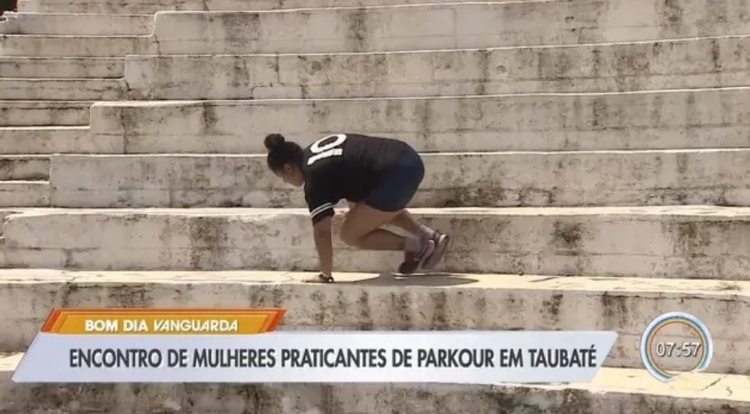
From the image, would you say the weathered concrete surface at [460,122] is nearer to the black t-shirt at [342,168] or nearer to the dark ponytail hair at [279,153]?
the black t-shirt at [342,168]

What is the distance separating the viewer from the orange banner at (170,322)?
14.0 feet

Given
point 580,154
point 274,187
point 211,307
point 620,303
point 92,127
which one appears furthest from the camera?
point 92,127

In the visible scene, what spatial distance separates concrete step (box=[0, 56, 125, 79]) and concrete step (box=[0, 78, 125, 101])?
126 mm

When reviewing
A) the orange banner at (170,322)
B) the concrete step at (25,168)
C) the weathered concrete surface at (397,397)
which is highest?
the concrete step at (25,168)

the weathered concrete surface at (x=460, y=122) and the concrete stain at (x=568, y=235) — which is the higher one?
the weathered concrete surface at (x=460, y=122)

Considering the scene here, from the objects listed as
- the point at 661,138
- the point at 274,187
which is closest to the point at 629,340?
the point at 661,138

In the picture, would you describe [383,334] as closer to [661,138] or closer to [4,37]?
[661,138]

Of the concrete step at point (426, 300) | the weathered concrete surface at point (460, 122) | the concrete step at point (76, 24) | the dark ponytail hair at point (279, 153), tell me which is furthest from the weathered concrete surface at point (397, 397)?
the concrete step at point (76, 24)

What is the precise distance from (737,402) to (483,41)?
11.3 ft

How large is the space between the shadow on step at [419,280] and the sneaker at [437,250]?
0.25 ft

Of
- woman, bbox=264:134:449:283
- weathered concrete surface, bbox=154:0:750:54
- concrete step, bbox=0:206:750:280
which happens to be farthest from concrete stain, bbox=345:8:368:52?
woman, bbox=264:134:449:283

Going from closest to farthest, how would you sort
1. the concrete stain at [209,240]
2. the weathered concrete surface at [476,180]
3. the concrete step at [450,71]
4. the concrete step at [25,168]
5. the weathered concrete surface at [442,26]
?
the weathered concrete surface at [476,180]
the concrete stain at [209,240]
the concrete step at [450,71]
the weathered concrete surface at [442,26]
the concrete step at [25,168]

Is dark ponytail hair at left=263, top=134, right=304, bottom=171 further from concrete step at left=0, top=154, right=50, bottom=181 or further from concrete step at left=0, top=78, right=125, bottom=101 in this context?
concrete step at left=0, top=78, right=125, bottom=101

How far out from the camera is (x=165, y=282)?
14.7 feet
